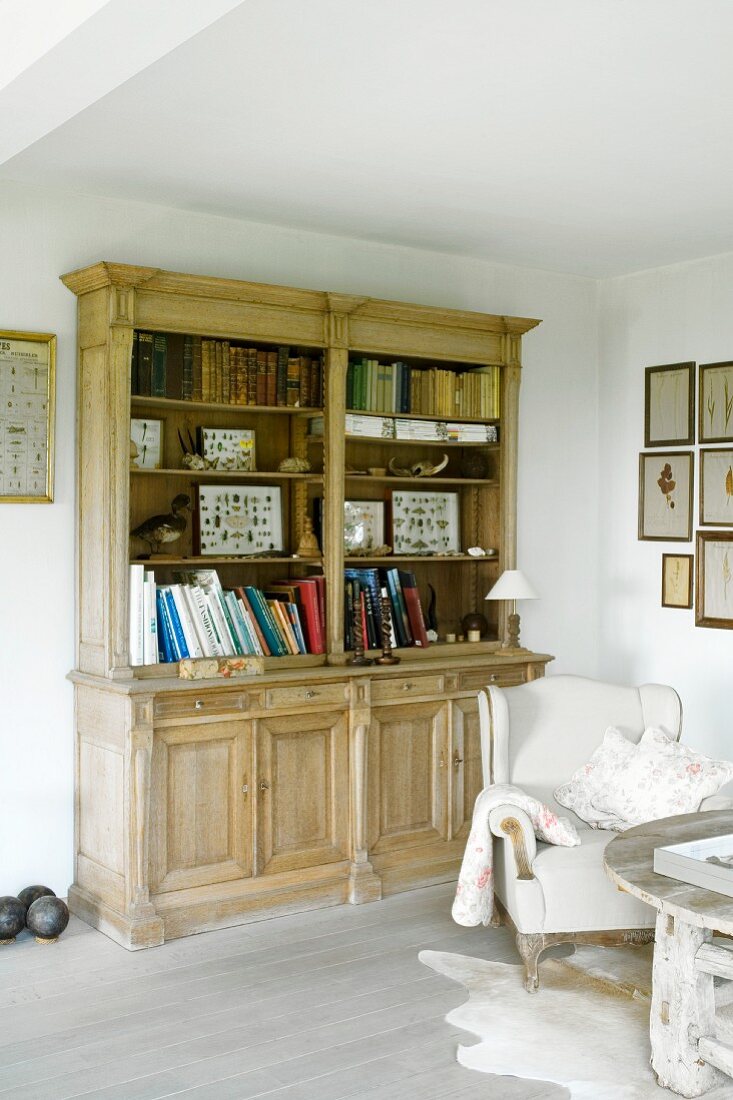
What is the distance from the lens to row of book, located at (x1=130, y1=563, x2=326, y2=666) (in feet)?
14.2

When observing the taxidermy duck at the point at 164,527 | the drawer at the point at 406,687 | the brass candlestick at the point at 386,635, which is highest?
the taxidermy duck at the point at 164,527

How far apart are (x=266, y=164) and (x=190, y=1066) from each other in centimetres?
295

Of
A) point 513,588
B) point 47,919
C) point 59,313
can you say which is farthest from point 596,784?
point 59,313

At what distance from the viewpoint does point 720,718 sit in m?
5.45

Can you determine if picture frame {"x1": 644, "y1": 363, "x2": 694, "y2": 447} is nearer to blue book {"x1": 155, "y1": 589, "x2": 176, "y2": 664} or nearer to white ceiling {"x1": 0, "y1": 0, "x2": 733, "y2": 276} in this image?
white ceiling {"x1": 0, "y1": 0, "x2": 733, "y2": 276}

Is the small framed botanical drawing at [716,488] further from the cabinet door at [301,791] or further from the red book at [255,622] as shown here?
the red book at [255,622]

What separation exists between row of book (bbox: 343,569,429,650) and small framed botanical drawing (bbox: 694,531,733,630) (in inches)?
54.2

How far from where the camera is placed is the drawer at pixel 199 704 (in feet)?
13.8

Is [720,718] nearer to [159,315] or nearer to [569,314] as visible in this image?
[569,314]

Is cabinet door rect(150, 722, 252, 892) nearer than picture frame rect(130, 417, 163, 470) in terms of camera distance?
Yes

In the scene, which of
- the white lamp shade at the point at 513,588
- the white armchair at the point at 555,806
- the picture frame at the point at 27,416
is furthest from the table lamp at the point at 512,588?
the picture frame at the point at 27,416

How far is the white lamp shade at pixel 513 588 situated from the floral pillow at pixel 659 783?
3.51 feet

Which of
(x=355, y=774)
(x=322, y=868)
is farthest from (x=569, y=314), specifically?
(x=322, y=868)

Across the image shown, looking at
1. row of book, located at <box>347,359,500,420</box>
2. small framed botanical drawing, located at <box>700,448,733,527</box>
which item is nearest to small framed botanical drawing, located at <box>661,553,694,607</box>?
small framed botanical drawing, located at <box>700,448,733,527</box>
